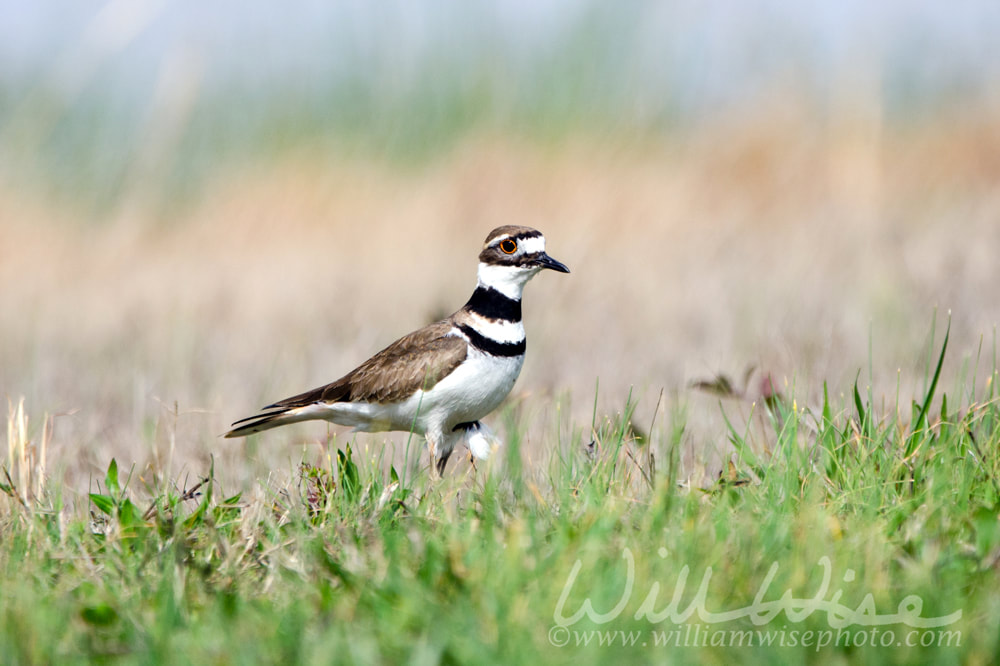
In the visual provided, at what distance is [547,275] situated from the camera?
7449 mm

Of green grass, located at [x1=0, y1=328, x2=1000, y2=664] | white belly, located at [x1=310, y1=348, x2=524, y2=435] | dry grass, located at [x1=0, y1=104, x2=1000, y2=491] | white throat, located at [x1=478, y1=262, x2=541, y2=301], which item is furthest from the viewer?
dry grass, located at [x1=0, y1=104, x2=1000, y2=491]

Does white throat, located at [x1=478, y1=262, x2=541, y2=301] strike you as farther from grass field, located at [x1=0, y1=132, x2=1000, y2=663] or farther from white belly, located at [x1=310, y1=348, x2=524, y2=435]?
grass field, located at [x1=0, y1=132, x2=1000, y2=663]

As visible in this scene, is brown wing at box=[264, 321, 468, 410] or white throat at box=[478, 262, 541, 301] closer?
brown wing at box=[264, 321, 468, 410]

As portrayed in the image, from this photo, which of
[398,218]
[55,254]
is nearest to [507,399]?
[398,218]

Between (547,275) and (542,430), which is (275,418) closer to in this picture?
(542,430)

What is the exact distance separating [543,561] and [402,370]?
5.95 ft

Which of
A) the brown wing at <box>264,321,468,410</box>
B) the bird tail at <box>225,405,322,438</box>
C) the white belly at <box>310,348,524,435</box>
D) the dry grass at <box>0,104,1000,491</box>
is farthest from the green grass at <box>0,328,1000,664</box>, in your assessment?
the dry grass at <box>0,104,1000,491</box>

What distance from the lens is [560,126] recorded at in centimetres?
837

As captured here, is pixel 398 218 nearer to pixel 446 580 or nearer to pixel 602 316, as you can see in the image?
pixel 602 316

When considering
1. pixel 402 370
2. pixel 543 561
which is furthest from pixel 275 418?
pixel 543 561

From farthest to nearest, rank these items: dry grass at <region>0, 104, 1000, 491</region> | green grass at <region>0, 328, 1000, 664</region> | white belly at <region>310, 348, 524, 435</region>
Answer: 1. dry grass at <region>0, 104, 1000, 491</region>
2. white belly at <region>310, 348, 524, 435</region>
3. green grass at <region>0, 328, 1000, 664</region>

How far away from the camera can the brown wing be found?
4047 mm

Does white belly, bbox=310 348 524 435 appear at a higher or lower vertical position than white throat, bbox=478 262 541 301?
lower

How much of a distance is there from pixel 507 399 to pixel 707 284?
8.68 feet
